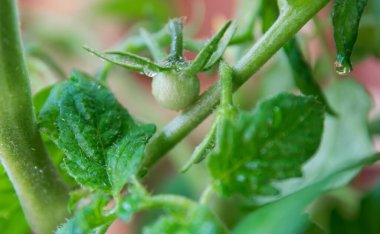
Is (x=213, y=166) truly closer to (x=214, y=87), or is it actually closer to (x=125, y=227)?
(x=214, y=87)

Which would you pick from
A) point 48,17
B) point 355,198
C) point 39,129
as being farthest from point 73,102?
Answer: point 48,17

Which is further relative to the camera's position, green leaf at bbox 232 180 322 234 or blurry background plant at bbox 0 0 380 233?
blurry background plant at bbox 0 0 380 233

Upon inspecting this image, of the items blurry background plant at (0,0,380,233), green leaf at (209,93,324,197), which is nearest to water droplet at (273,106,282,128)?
green leaf at (209,93,324,197)

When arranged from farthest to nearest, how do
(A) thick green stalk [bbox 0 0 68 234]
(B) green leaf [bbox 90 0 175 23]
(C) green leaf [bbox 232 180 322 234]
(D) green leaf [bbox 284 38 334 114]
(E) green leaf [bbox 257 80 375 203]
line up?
(B) green leaf [bbox 90 0 175 23] < (E) green leaf [bbox 257 80 375 203] < (D) green leaf [bbox 284 38 334 114] < (A) thick green stalk [bbox 0 0 68 234] < (C) green leaf [bbox 232 180 322 234]

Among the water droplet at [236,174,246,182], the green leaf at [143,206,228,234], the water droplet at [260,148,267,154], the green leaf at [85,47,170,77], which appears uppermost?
the green leaf at [85,47,170,77]

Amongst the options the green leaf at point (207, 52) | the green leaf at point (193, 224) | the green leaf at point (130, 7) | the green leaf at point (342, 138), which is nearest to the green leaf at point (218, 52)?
the green leaf at point (207, 52)

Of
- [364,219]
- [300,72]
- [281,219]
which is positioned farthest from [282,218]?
[364,219]

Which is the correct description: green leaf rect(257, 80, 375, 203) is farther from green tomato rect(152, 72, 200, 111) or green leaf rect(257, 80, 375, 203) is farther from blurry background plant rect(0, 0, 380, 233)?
green tomato rect(152, 72, 200, 111)
